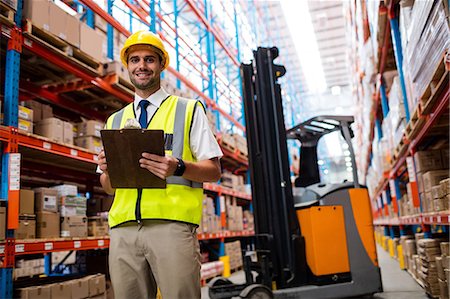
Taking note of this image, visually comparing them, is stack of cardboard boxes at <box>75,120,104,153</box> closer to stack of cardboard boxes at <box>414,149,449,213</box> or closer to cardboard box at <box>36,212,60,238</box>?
cardboard box at <box>36,212,60,238</box>

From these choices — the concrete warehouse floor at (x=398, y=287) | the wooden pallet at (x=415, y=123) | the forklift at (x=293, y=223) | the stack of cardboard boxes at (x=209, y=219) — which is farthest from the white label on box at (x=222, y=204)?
the wooden pallet at (x=415, y=123)

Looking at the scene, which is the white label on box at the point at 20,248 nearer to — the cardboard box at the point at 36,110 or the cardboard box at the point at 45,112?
the cardboard box at the point at 36,110

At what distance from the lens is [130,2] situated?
662cm

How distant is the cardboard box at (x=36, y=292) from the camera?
3.71 m

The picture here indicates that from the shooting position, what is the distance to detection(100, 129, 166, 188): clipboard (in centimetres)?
178

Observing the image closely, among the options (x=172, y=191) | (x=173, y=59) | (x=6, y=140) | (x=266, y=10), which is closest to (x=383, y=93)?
(x=173, y=59)

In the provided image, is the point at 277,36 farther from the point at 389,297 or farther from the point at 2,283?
the point at 2,283

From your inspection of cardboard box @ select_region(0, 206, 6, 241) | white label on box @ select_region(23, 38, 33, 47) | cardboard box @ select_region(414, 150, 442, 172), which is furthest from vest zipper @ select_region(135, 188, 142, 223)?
cardboard box @ select_region(414, 150, 442, 172)

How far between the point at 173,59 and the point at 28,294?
6.71 metres

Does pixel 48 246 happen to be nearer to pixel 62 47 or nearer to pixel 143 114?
pixel 62 47

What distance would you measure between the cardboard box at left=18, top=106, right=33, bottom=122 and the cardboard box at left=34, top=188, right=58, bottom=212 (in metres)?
0.68

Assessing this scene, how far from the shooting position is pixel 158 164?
1806 mm

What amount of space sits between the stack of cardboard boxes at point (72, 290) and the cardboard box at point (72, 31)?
2.40 m

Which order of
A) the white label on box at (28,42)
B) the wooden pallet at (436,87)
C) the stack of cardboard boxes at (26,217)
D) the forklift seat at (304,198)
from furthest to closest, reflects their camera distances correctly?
the forklift seat at (304,198), the white label on box at (28,42), the stack of cardboard boxes at (26,217), the wooden pallet at (436,87)
